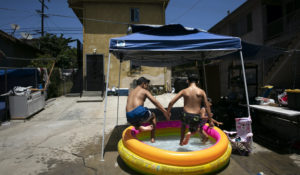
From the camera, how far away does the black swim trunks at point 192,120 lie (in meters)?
3.45

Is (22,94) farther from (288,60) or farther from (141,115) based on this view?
(288,60)

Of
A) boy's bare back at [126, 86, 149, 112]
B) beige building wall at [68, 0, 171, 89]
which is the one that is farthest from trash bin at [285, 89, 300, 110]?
beige building wall at [68, 0, 171, 89]

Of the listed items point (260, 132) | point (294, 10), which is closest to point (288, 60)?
point (294, 10)

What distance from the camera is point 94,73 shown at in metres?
13.6

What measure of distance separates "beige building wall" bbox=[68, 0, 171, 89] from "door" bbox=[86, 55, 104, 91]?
0.32m

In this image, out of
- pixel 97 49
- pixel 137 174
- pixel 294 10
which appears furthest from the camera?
pixel 97 49

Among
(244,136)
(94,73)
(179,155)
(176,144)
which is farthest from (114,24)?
(179,155)

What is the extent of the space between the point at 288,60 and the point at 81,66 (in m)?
14.3

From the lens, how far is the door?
13.4 m

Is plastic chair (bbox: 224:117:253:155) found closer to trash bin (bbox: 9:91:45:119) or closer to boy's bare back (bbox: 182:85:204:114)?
boy's bare back (bbox: 182:85:204:114)

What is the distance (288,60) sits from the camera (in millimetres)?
9836

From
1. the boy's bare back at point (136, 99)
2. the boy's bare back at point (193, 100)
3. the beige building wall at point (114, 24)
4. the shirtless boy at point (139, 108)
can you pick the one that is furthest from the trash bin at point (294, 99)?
the beige building wall at point (114, 24)

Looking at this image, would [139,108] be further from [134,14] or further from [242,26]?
[242,26]

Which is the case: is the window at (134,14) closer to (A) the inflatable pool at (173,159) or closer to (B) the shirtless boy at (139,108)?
(B) the shirtless boy at (139,108)
